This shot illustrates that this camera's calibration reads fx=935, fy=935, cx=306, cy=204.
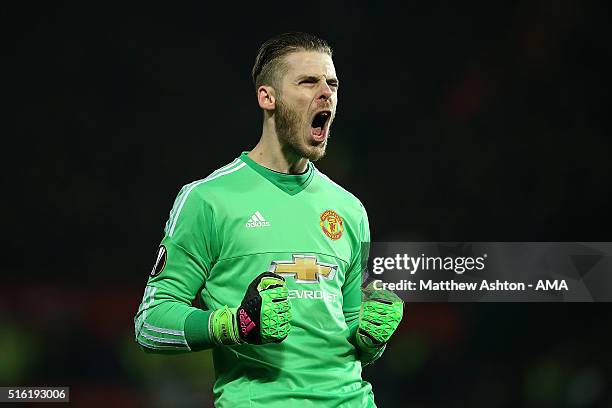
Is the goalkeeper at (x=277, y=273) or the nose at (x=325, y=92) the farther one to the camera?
the nose at (x=325, y=92)

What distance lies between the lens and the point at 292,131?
84.3 inches

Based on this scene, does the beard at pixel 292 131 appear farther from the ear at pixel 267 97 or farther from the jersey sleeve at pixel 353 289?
the jersey sleeve at pixel 353 289

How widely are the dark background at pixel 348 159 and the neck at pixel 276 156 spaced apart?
4.37ft

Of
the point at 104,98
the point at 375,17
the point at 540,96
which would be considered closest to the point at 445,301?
the point at 540,96

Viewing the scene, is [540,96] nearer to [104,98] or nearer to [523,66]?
[523,66]

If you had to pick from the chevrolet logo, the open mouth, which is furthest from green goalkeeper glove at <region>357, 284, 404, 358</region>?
the open mouth

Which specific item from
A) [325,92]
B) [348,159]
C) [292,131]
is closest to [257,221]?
[292,131]

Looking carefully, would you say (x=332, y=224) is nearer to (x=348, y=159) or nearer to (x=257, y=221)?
(x=257, y=221)

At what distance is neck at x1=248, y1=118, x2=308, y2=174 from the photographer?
85.2 inches

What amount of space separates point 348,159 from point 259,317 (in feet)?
5.85

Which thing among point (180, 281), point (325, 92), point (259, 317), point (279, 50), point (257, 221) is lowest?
point (259, 317)

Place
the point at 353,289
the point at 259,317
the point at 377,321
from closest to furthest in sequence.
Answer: the point at 259,317 < the point at 377,321 < the point at 353,289

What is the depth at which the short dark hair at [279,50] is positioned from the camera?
2.15 m

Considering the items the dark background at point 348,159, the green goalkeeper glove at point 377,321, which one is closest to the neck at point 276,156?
the green goalkeeper glove at point 377,321
